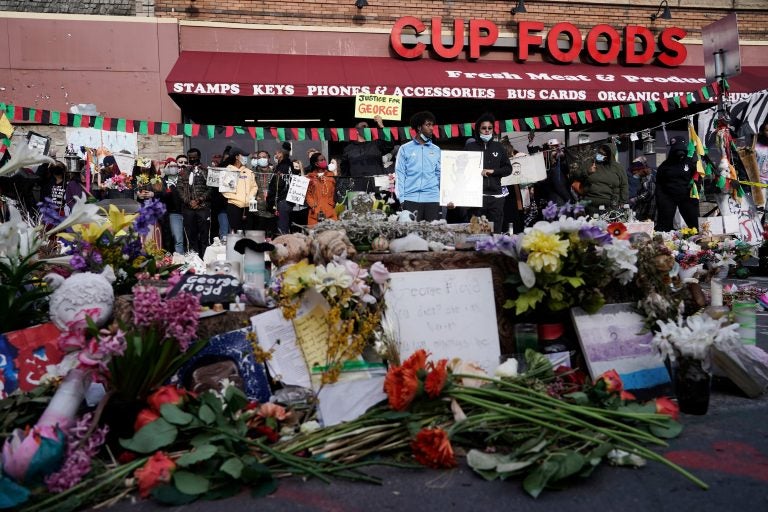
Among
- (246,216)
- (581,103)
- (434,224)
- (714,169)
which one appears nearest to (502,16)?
(581,103)

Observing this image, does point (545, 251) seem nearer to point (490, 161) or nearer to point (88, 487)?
point (88, 487)

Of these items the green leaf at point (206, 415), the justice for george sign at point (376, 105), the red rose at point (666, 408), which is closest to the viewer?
the green leaf at point (206, 415)

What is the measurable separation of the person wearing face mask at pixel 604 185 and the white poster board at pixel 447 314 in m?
7.66

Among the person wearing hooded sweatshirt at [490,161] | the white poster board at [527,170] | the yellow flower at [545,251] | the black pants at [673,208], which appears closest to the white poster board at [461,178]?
the person wearing hooded sweatshirt at [490,161]

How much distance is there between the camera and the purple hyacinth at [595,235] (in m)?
3.70

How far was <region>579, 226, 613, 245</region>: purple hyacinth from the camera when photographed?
3.70 m

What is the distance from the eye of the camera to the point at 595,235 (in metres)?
3.69

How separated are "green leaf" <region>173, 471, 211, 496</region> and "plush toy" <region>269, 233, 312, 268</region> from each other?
149 centimetres

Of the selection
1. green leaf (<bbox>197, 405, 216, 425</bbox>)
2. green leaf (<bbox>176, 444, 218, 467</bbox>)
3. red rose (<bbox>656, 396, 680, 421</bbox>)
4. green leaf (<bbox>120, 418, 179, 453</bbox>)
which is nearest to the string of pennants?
red rose (<bbox>656, 396, 680, 421</bbox>)

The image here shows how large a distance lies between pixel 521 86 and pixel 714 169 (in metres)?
4.34

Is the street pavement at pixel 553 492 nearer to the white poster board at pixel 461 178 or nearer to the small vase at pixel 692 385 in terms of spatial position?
the small vase at pixel 692 385

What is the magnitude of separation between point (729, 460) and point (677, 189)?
9.30 meters

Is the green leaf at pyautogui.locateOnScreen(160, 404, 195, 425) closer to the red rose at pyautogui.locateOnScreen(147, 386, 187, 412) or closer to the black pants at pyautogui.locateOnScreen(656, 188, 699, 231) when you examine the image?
the red rose at pyautogui.locateOnScreen(147, 386, 187, 412)

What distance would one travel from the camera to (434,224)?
180 inches
